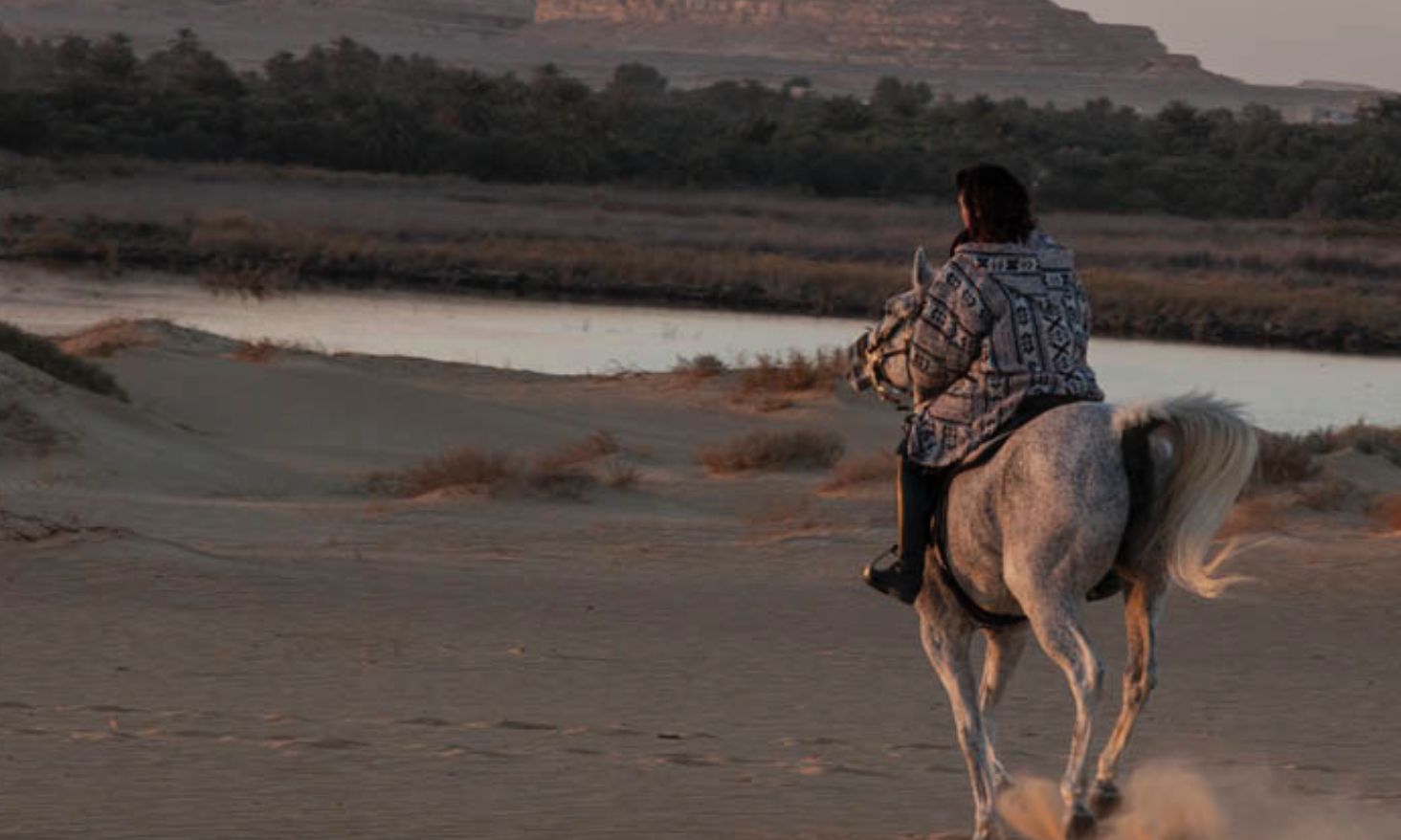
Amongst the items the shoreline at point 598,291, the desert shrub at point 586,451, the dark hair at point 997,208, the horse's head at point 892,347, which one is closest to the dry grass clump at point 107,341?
the desert shrub at point 586,451

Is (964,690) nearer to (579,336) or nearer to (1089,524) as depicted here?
(1089,524)

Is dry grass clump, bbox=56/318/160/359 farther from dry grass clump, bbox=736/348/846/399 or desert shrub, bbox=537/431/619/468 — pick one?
dry grass clump, bbox=736/348/846/399

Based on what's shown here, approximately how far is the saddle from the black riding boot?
4 cm

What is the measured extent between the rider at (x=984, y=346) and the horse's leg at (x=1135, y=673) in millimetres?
663

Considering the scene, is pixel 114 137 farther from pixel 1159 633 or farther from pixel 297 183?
pixel 1159 633

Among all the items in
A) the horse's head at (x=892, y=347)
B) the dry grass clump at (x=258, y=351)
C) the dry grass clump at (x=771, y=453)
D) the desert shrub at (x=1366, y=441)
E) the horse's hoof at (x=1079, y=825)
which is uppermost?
the horse's head at (x=892, y=347)

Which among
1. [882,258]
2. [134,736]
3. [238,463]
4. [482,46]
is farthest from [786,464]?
[482,46]

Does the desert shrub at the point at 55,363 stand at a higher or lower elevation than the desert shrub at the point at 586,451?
higher

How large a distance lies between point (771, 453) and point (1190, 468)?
47.8 ft

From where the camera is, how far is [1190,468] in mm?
6934

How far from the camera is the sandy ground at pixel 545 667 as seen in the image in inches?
328

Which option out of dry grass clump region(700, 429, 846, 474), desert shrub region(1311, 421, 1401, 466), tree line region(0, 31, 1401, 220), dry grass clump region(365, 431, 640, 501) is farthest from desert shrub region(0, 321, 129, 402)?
tree line region(0, 31, 1401, 220)

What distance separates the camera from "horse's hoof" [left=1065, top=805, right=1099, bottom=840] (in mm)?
7211

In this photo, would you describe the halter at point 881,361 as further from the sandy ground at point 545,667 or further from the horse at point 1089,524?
the sandy ground at point 545,667
